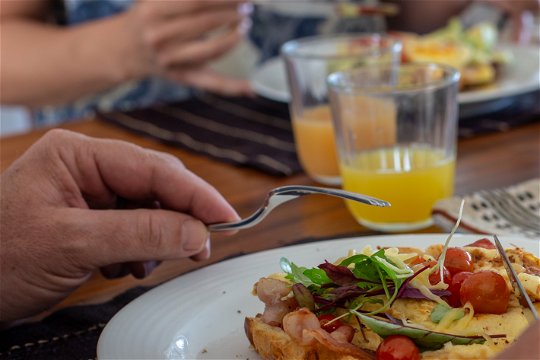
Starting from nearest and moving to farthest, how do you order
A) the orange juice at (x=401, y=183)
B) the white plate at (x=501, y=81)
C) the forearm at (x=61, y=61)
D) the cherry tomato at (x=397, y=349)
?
1. the cherry tomato at (x=397, y=349)
2. the orange juice at (x=401, y=183)
3. the white plate at (x=501, y=81)
4. the forearm at (x=61, y=61)

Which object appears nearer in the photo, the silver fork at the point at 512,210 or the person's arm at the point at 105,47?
the silver fork at the point at 512,210

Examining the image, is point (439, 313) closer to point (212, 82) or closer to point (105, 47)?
point (212, 82)

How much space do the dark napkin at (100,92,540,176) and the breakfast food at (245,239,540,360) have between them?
27.9 inches

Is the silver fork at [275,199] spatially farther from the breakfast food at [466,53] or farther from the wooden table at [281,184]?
the breakfast food at [466,53]

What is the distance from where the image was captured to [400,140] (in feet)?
4.31

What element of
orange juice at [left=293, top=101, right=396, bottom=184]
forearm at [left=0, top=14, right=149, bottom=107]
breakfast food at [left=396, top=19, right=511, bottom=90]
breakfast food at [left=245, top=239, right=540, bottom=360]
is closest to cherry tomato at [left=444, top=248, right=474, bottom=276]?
breakfast food at [left=245, top=239, right=540, bottom=360]

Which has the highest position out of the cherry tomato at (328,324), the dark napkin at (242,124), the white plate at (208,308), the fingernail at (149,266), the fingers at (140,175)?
the fingers at (140,175)

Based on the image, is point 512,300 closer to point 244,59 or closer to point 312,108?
point 312,108

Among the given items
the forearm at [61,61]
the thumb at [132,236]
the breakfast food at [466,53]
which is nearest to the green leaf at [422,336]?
the thumb at [132,236]

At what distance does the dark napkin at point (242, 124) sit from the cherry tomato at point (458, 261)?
69cm

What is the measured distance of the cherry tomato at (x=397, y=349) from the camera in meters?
0.69

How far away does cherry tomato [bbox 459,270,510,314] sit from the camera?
75cm

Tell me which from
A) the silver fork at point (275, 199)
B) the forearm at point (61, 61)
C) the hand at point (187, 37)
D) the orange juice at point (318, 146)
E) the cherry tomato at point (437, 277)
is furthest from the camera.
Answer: the forearm at point (61, 61)

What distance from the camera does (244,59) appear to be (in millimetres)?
2887
